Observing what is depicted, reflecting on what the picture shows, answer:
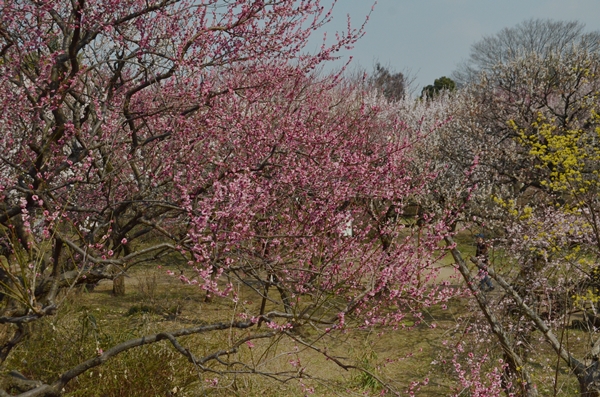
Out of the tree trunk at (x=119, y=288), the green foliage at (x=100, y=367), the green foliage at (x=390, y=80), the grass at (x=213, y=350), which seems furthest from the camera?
the green foliage at (x=390, y=80)

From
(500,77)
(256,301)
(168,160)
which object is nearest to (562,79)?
(500,77)

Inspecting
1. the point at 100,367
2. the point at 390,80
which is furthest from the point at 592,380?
the point at 390,80

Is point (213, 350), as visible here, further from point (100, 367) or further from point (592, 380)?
point (592, 380)

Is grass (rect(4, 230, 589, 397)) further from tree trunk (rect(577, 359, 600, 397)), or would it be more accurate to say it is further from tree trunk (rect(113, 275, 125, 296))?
tree trunk (rect(577, 359, 600, 397))

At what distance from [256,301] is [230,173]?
802cm

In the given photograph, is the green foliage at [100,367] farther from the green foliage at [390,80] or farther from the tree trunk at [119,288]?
the green foliage at [390,80]

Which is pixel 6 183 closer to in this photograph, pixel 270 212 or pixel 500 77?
pixel 270 212

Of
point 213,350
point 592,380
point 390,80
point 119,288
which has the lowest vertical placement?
point 119,288

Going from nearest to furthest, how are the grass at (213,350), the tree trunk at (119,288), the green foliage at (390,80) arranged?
the grass at (213,350), the tree trunk at (119,288), the green foliage at (390,80)

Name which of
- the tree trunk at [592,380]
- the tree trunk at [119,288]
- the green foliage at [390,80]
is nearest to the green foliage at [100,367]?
the tree trunk at [592,380]

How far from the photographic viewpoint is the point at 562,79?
1171 centimetres

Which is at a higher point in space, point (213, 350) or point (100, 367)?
point (100, 367)

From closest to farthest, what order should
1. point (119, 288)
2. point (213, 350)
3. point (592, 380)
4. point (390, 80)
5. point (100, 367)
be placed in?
point (100, 367), point (592, 380), point (213, 350), point (119, 288), point (390, 80)

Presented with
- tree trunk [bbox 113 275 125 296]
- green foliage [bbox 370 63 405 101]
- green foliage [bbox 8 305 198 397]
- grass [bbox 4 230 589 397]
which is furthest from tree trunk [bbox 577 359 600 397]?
green foliage [bbox 370 63 405 101]
